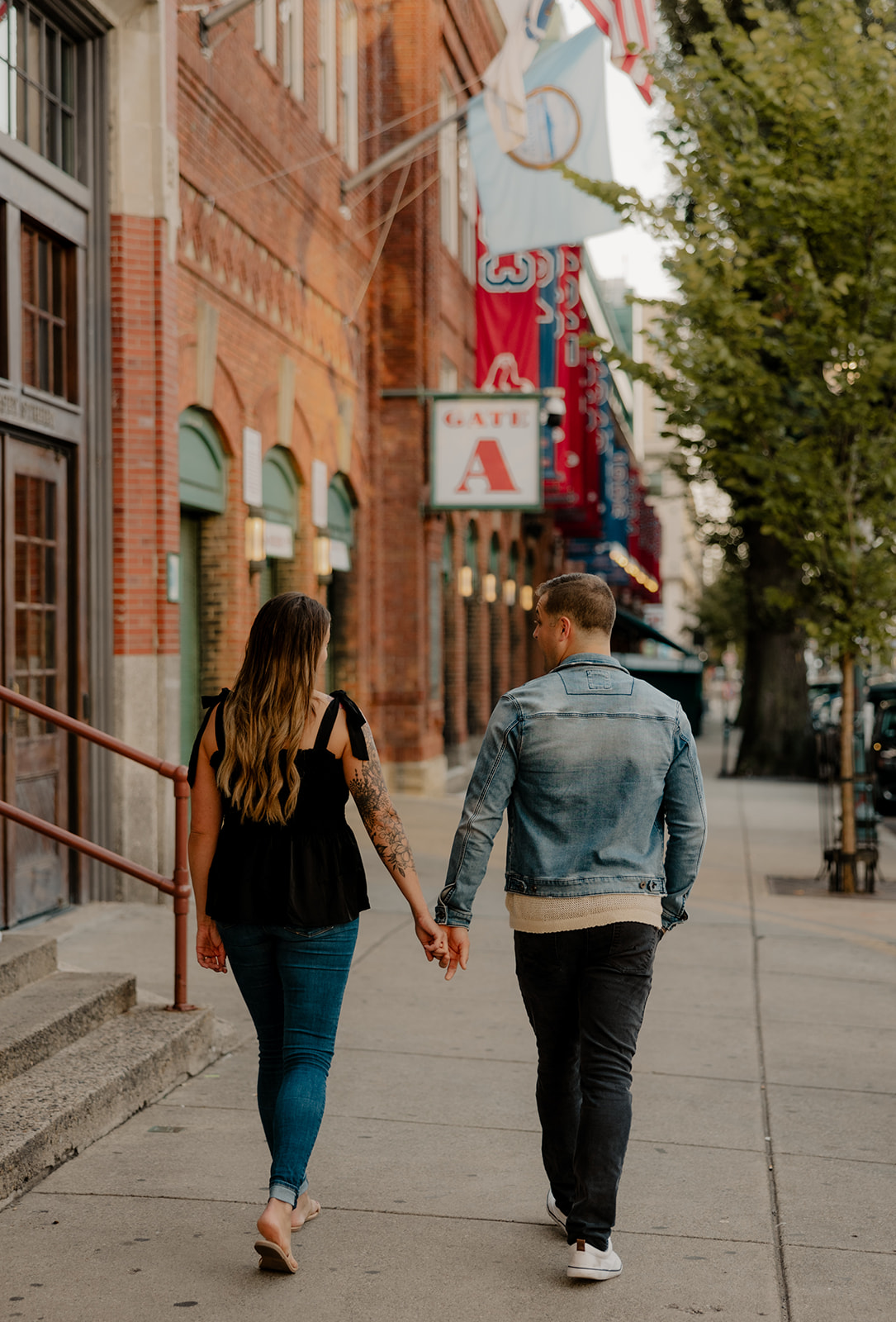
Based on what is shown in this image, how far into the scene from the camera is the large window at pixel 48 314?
8.52m

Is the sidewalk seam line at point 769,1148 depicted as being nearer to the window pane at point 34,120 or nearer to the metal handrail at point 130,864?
the metal handrail at point 130,864

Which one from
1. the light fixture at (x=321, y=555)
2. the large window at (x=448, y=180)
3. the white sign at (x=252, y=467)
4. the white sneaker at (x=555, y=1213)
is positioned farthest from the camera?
the large window at (x=448, y=180)

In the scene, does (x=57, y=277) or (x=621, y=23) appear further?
(x=621, y=23)

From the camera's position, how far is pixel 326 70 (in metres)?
15.1

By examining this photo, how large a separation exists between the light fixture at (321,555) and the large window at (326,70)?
4.06 meters

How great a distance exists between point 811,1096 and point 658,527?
5375 centimetres

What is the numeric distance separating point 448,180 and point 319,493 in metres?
8.33

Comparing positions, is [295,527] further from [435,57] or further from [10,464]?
[435,57]

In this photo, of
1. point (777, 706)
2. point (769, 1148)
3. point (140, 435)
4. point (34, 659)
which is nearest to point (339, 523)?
point (140, 435)

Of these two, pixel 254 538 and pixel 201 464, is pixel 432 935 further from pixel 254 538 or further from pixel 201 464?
pixel 254 538

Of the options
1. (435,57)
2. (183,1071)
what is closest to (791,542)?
(183,1071)

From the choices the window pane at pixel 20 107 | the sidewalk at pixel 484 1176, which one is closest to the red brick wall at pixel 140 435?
the window pane at pixel 20 107

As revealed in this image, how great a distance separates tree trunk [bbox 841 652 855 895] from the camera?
10945mm

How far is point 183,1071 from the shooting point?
18.9ft
